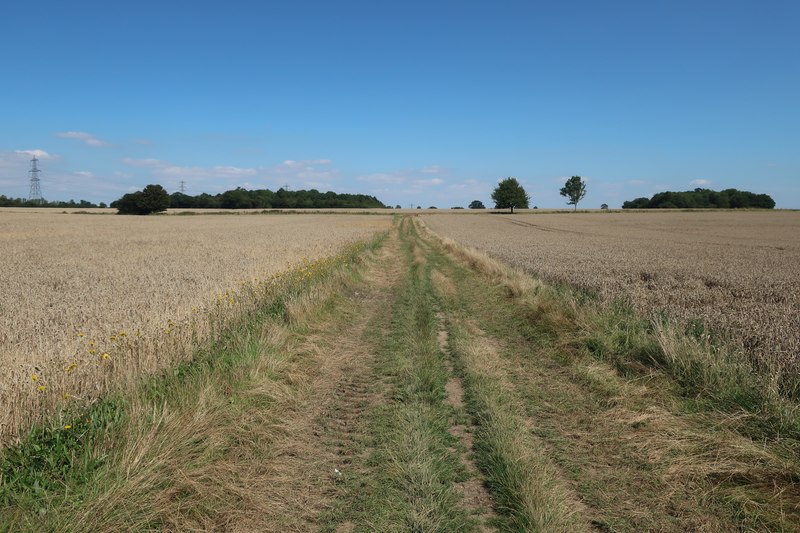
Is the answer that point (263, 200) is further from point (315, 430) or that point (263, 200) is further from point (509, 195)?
point (315, 430)

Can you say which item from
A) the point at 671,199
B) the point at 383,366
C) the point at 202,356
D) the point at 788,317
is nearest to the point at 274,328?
A: the point at 202,356

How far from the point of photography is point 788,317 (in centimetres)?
737

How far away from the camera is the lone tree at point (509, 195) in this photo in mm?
119938

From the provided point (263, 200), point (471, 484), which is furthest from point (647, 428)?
point (263, 200)

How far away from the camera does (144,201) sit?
307 feet

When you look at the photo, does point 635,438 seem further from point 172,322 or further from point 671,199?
point 671,199

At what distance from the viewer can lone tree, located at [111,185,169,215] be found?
307ft

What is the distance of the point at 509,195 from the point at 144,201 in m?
88.0

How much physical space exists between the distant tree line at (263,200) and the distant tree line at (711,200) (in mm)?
100479

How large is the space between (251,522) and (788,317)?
8669 millimetres

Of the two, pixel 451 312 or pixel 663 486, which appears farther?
pixel 451 312

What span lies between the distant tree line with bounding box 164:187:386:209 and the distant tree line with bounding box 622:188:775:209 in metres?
100

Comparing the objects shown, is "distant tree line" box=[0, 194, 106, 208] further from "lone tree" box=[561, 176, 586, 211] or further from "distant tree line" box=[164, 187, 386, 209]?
"lone tree" box=[561, 176, 586, 211]

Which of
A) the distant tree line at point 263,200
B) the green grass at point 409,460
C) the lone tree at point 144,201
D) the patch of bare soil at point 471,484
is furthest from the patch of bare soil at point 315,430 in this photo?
the distant tree line at point 263,200
